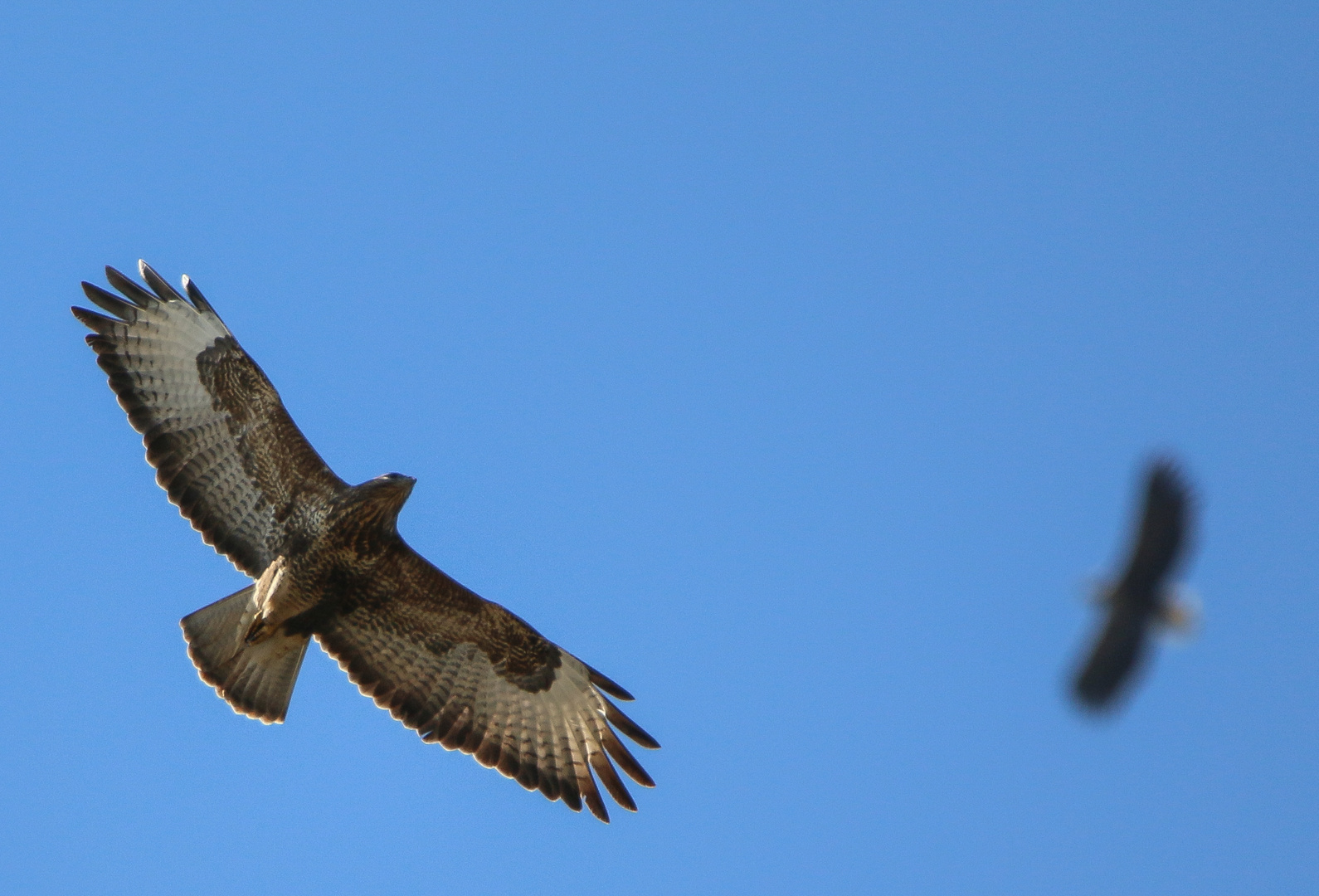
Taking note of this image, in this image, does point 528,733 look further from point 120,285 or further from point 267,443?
point 120,285

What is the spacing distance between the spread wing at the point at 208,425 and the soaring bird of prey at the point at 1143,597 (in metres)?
4.82

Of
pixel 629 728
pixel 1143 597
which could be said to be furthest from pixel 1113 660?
pixel 629 728

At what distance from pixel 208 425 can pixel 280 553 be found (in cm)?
96

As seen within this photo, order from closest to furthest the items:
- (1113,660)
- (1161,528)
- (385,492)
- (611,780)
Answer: (1161,528)
(1113,660)
(385,492)
(611,780)

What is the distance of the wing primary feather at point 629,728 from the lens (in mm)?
10625

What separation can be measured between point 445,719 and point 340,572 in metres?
1.32

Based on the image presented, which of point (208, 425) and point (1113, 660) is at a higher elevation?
point (1113, 660)

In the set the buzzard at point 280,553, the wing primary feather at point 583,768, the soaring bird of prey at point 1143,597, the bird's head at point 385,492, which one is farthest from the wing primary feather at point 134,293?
the soaring bird of prey at point 1143,597

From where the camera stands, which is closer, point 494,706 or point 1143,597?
point 1143,597

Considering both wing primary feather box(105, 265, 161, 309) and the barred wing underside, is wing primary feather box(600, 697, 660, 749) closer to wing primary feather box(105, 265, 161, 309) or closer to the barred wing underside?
the barred wing underside

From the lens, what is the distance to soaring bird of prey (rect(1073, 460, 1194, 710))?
7.93 meters

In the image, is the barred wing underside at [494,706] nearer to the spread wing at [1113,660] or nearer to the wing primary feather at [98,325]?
the wing primary feather at [98,325]

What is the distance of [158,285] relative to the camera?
10227mm

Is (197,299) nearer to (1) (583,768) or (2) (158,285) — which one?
(2) (158,285)
